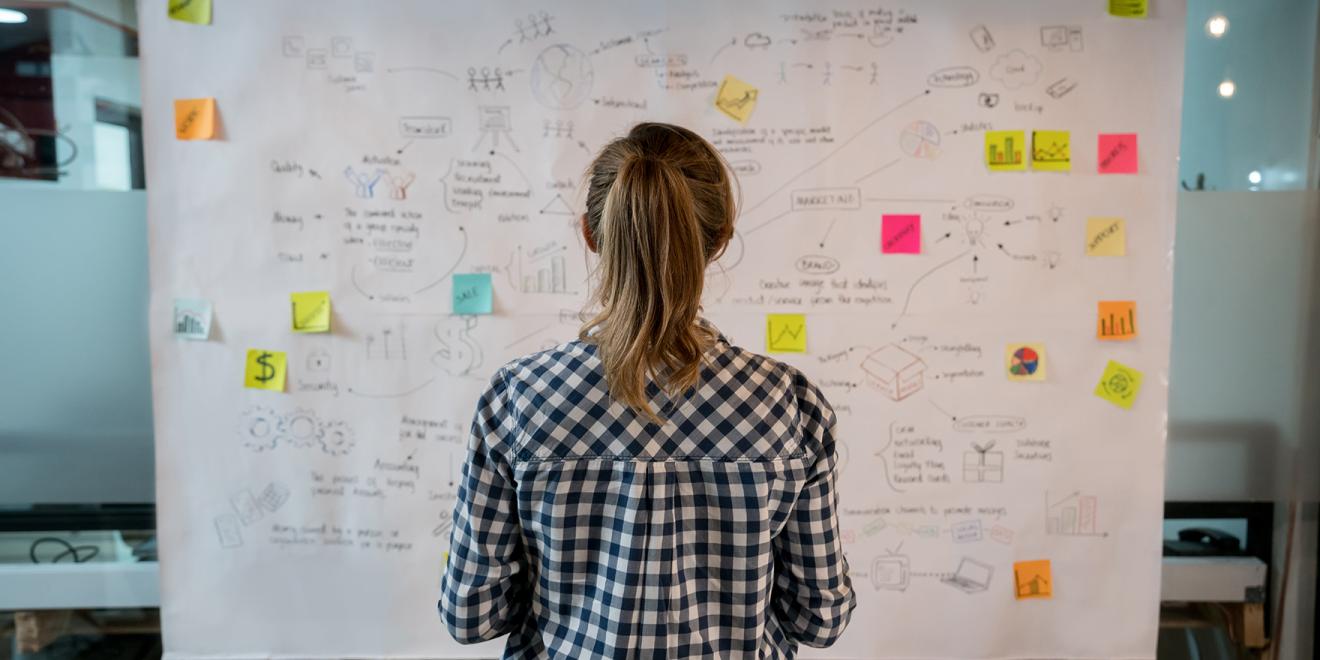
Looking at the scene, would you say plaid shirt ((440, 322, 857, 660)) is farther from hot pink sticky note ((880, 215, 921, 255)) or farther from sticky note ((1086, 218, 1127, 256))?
sticky note ((1086, 218, 1127, 256))

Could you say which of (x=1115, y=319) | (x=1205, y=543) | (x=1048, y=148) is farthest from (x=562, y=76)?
(x=1205, y=543)

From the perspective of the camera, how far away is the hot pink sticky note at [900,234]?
1810 millimetres

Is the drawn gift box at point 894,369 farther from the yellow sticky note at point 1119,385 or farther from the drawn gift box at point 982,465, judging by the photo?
the yellow sticky note at point 1119,385

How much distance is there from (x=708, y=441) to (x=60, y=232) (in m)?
1.72

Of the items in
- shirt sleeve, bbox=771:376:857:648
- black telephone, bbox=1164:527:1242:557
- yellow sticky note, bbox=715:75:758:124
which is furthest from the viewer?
black telephone, bbox=1164:527:1242:557

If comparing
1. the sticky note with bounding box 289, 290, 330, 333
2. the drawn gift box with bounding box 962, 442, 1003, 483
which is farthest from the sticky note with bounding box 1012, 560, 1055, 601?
the sticky note with bounding box 289, 290, 330, 333

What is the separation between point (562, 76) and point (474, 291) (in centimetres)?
50

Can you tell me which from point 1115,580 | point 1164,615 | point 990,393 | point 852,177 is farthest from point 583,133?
point 1164,615

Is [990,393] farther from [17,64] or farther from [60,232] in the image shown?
[17,64]

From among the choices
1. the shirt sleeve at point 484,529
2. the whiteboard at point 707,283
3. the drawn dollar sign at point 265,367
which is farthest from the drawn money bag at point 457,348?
the shirt sleeve at point 484,529

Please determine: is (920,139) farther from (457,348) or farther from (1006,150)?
(457,348)

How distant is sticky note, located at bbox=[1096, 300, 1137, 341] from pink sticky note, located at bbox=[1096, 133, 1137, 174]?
0.29 metres

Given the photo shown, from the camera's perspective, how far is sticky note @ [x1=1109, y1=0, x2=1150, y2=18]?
179 cm

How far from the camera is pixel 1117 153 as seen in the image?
1812mm
